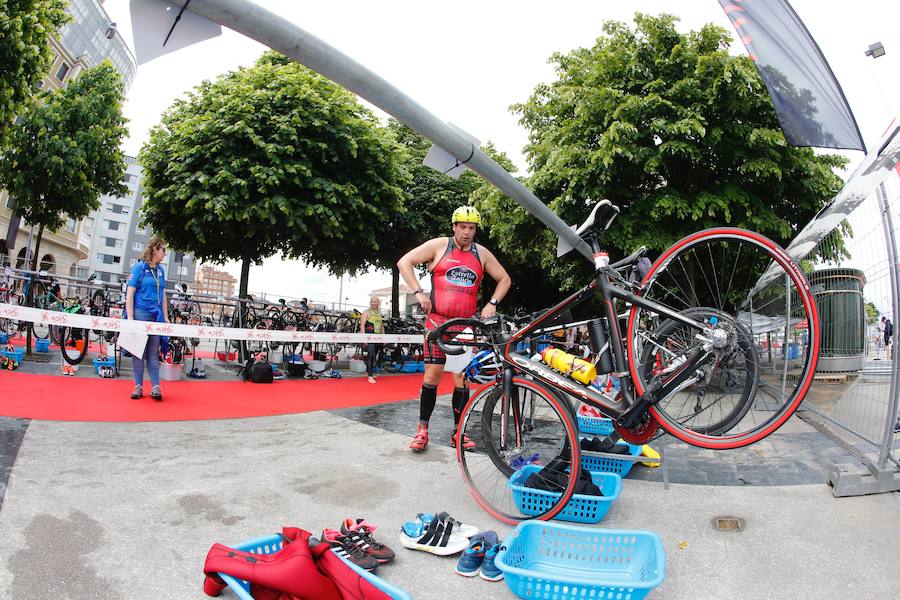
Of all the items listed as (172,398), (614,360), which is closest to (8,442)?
(172,398)

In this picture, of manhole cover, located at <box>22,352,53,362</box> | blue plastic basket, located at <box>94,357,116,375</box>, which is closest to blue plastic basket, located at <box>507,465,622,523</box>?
blue plastic basket, located at <box>94,357,116,375</box>

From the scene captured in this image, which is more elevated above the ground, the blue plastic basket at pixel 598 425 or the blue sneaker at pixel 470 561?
the blue plastic basket at pixel 598 425

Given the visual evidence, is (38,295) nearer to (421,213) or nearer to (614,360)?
(614,360)

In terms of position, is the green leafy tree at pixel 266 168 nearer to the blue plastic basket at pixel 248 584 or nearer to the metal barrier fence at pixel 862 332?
the blue plastic basket at pixel 248 584

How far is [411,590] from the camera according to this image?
211cm

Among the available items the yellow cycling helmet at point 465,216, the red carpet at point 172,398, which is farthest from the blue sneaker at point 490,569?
the red carpet at point 172,398

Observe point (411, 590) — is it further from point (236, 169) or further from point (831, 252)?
point (236, 169)

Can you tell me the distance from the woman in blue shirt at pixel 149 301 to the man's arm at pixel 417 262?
3463 millimetres

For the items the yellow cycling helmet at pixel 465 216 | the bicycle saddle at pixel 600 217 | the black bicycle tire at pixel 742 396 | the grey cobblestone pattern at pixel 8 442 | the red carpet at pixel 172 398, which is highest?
the yellow cycling helmet at pixel 465 216

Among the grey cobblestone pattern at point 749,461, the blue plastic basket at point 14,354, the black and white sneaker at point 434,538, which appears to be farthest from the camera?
the blue plastic basket at point 14,354

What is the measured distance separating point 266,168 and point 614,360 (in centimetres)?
1072

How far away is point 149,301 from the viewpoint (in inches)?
255

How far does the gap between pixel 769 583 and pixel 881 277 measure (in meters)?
2.13

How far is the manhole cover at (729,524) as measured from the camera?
282 cm
